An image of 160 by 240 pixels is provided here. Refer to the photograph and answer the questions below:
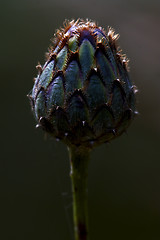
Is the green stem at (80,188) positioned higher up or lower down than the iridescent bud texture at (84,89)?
lower down

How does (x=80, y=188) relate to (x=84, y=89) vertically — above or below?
below

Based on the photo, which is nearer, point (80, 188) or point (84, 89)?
point (84, 89)

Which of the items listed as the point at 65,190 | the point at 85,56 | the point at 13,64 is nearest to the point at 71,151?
the point at 85,56

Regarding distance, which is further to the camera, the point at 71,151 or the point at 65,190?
the point at 65,190

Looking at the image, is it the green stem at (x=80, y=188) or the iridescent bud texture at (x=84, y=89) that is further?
the green stem at (x=80, y=188)

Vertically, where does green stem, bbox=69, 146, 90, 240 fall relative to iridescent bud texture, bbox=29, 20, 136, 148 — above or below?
below

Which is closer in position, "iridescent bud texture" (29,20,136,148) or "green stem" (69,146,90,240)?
"iridescent bud texture" (29,20,136,148)

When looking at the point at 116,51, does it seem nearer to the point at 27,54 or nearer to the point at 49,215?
the point at 49,215

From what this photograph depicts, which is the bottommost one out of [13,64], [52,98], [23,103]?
[52,98]
